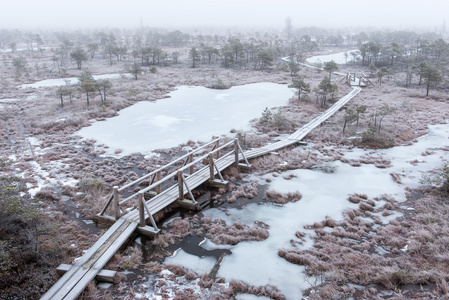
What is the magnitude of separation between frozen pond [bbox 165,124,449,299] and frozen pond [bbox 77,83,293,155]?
6508 mm

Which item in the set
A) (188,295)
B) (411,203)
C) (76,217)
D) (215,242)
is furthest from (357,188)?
(76,217)

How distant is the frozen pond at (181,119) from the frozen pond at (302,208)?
6508 mm

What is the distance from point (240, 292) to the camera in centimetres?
596

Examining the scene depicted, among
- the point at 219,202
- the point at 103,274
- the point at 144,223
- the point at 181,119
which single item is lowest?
the point at 219,202

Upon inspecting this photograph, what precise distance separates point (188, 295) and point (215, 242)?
196 cm

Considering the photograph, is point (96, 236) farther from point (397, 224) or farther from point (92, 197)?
point (397, 224)

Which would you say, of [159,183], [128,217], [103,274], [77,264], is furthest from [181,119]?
[103,274]

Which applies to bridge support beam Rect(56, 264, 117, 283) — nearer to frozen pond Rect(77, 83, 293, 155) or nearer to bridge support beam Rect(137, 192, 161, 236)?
bridge support beam Rect(137, 192, 161, 236)

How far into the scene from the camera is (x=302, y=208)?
9.34 m

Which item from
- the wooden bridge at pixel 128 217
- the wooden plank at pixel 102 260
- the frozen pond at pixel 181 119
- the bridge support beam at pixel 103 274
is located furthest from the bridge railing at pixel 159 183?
the frozen pond at pixel 181 119

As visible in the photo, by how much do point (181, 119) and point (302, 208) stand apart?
1228 cm

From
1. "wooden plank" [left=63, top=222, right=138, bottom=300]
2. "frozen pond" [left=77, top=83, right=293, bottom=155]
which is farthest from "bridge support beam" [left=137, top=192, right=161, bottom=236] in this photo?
"frozen pond" [left=77, top=83, right=293, bottom=155]

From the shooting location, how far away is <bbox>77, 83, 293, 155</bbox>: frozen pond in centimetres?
1592

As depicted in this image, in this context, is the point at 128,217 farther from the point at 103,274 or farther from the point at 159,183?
the point at 103,274
